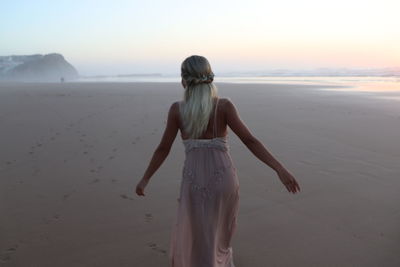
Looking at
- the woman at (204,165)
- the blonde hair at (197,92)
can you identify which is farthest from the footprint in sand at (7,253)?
the blonde hair at (197,92)

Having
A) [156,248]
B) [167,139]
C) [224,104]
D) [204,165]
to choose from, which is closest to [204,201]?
[204,165]

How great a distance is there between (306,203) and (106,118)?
7696 millimetres

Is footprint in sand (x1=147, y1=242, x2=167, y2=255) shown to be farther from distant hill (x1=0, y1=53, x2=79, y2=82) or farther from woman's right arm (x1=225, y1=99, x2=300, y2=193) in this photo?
distant hill (x1=0, y1=53, x2=79, y2=82)

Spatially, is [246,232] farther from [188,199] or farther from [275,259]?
[188,199]

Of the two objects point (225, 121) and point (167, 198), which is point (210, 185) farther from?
point (167, 198)

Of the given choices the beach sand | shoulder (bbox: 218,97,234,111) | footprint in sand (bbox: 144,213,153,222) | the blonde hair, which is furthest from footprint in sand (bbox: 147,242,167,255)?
shoulder (bbox: 218,97,234,111)

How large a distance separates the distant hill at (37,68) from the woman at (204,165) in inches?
4093

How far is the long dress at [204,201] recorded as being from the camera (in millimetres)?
2562

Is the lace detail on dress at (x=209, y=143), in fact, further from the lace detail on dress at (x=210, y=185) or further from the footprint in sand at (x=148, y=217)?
the footprint in sand at (x=148, y=217)

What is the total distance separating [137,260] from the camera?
3523 millimetres

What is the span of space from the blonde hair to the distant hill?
10403 cm

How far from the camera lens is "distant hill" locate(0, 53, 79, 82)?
10762 cm

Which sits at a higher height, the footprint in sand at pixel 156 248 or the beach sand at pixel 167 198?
the beach sand at pixel 167 198

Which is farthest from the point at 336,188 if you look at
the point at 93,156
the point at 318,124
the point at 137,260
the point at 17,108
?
the point at 17,108
